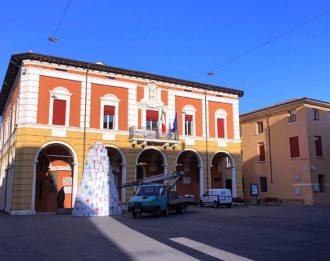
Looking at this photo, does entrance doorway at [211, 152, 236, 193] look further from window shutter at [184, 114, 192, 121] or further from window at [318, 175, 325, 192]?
window at [318, 175, 325, 192]

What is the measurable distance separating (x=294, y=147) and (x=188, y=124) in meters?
11.3

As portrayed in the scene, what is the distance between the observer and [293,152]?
35469mm

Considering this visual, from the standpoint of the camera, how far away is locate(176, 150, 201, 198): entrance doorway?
3372 centimetres

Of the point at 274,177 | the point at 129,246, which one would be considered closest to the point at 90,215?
the point at 129,246

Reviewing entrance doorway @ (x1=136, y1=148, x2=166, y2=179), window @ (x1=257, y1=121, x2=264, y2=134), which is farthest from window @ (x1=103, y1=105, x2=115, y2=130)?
window @ (x1=257, y1=121, x2=264, y2=134)

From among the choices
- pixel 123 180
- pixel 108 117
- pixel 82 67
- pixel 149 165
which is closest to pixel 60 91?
pixel 82 67

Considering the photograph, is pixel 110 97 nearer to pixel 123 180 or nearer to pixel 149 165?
pixel 123 180

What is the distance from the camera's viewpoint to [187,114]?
32.1 metres

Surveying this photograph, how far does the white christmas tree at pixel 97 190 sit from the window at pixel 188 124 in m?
10.8

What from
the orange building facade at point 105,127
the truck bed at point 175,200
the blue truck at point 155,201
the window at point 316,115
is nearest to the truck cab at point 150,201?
the blue truck at point 155,201

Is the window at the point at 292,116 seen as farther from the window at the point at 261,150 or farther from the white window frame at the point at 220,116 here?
the white window frame at the point at 220,116

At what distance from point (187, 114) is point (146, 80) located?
4799 millimetres

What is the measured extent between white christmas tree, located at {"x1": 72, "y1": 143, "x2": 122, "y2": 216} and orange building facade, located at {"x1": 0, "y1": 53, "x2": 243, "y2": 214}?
425 centimetres

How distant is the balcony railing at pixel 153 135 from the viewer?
93.5 feet
